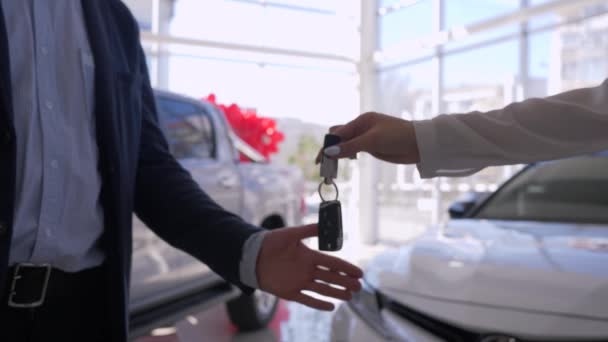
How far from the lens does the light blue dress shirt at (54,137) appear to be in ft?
3.19

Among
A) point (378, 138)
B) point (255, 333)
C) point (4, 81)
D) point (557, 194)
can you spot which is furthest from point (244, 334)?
point (4, 81)

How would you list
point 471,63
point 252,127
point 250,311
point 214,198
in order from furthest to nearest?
1. point 471,63
2. point 252,127
3. point 250,311
4. point 214,198

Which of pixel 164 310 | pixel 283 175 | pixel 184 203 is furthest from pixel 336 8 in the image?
pixel 184 203

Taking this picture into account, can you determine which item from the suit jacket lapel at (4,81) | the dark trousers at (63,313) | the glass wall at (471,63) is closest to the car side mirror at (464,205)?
the dark trousers at (63,313)

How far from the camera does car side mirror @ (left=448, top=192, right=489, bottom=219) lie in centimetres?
293

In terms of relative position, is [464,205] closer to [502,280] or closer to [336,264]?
[502,280]

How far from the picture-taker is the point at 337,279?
1108 millimetres

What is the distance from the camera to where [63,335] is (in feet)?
3.45

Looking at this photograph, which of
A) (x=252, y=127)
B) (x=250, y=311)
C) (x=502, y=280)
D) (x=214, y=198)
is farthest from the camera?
(x=252, y=127)

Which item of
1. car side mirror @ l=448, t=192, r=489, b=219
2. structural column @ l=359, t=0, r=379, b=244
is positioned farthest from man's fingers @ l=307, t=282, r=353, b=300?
structural column @ l=359, t=0, r=379, b=244

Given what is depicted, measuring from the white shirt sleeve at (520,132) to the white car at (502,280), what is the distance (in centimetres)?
74

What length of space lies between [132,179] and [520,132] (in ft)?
2.63

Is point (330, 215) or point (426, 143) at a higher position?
point (426, 143)

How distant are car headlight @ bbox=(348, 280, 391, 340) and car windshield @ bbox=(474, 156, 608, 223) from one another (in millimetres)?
968
